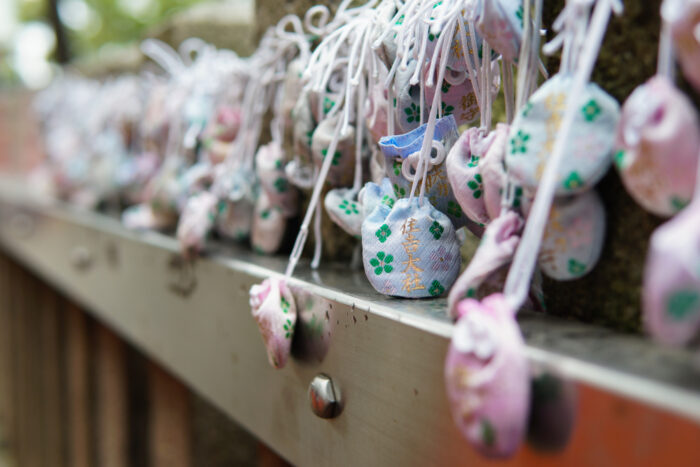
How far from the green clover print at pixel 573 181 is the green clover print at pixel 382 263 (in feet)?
0.65

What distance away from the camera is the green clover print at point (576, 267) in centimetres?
44

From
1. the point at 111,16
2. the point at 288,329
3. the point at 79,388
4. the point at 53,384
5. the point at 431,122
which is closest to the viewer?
the point at 431,122

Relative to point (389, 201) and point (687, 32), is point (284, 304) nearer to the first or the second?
point (389, 201)

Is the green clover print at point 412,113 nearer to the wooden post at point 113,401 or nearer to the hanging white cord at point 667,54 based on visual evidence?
the hanging white cord at point 667,54

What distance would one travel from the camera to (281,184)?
35.0 inches

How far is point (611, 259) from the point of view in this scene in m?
0.45

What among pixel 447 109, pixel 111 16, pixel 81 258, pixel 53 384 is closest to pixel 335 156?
pixel 447 109

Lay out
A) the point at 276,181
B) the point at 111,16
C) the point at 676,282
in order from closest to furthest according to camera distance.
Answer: the point at 676,282 → the point at 276,181 → the point at 111,16

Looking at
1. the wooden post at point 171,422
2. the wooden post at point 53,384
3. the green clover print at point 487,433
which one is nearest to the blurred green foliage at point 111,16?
the wooden post at point 53,384

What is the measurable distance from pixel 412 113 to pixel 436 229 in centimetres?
11

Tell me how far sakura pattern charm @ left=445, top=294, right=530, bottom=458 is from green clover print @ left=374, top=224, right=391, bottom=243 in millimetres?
190

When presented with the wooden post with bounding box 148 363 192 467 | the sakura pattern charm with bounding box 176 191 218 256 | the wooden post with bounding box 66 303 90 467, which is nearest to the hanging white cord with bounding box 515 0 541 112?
the sakura pattern charm with bounding box 176 191 218 256

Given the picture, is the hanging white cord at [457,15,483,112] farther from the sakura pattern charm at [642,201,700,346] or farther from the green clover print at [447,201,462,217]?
the sakura pattern charm at [642,201,700,346]

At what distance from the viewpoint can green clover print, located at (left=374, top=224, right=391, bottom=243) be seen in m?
0.57
